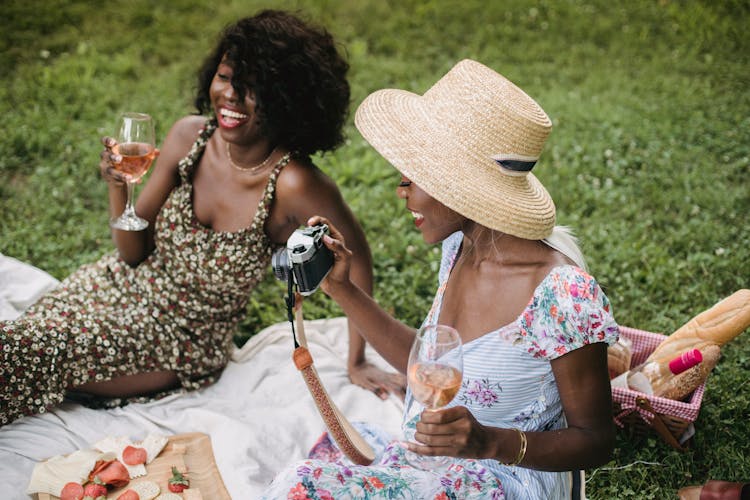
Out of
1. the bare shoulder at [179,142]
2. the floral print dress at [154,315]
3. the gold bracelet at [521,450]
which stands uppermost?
the bare shoulder at [179,142]

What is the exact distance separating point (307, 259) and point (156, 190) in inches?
62.4

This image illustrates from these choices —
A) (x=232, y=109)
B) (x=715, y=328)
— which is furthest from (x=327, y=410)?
(x=715, y=328)

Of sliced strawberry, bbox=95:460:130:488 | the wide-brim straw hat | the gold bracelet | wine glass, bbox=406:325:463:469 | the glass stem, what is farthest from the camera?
the glass stem

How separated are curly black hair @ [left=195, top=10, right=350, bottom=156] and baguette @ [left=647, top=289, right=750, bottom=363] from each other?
1.87 m

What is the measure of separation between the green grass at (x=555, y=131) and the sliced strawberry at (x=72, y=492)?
1572mm

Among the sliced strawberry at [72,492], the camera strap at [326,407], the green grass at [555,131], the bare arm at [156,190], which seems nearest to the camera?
the camera strap at [326,407]

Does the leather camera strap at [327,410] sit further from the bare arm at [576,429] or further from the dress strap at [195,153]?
the dress strap at [195,153]

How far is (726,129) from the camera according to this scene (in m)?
6.50

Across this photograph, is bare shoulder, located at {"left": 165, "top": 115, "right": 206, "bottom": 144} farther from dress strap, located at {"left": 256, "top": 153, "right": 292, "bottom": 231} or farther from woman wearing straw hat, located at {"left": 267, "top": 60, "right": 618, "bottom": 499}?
woman wearing straw hat, located at {"left": 267, "top": 60, "right": 618, "bottom": 499}

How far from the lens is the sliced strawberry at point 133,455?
3344 millimetres

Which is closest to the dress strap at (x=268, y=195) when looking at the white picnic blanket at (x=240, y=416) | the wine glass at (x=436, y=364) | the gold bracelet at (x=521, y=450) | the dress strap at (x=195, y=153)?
the dress strap at (x=195, y=153)

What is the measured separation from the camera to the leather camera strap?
2.88m

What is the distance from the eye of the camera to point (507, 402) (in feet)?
8.46

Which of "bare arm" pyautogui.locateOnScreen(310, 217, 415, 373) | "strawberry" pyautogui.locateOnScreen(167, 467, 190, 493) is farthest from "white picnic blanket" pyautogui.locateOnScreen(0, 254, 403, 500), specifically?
"bare arm" pyautogui.locateOnScreen(310, 217, 415, 373)
